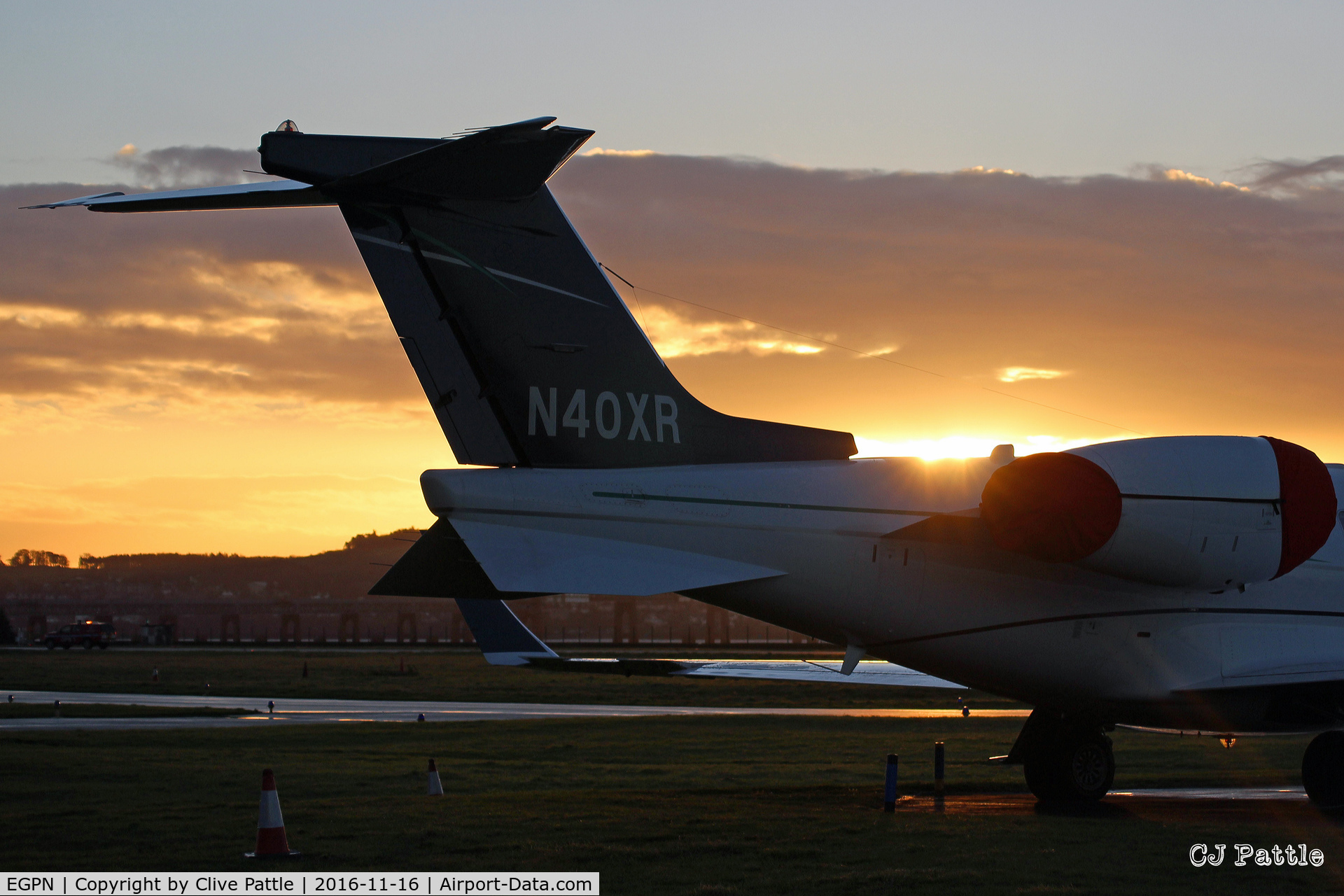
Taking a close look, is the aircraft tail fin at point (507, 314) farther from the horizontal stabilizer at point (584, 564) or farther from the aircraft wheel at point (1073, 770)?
the aircraft wheel at point (1073, 770)

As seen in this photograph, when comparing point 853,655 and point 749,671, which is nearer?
point 853,655

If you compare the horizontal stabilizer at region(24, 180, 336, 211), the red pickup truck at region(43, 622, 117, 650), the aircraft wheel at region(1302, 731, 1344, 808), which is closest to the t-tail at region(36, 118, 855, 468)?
the horizontal stabilizer at region(24, 180, 336, 211)

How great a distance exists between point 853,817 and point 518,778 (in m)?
8.28

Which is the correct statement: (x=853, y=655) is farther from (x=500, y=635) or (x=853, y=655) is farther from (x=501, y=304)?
(x=500, y=635)

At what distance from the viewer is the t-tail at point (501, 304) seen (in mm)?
12430

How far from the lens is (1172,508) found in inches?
534

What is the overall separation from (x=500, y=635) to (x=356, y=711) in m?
21.7

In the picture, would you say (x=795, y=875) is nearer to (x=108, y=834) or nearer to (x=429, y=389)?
(x=429, y=389)

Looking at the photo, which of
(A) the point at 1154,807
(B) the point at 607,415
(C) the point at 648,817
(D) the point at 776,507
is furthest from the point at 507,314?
(A) the point at 1154,807

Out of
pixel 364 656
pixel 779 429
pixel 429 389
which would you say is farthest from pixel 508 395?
pixel 364 656

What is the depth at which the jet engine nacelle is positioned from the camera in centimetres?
1314

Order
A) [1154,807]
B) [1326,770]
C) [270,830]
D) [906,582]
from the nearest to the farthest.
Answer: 1. [270,830]
2. [906,582]
3. [1326,770]
4. [1154,807]

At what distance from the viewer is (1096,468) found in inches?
523

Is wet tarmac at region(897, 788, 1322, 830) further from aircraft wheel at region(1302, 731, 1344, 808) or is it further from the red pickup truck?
the red pickup truck
